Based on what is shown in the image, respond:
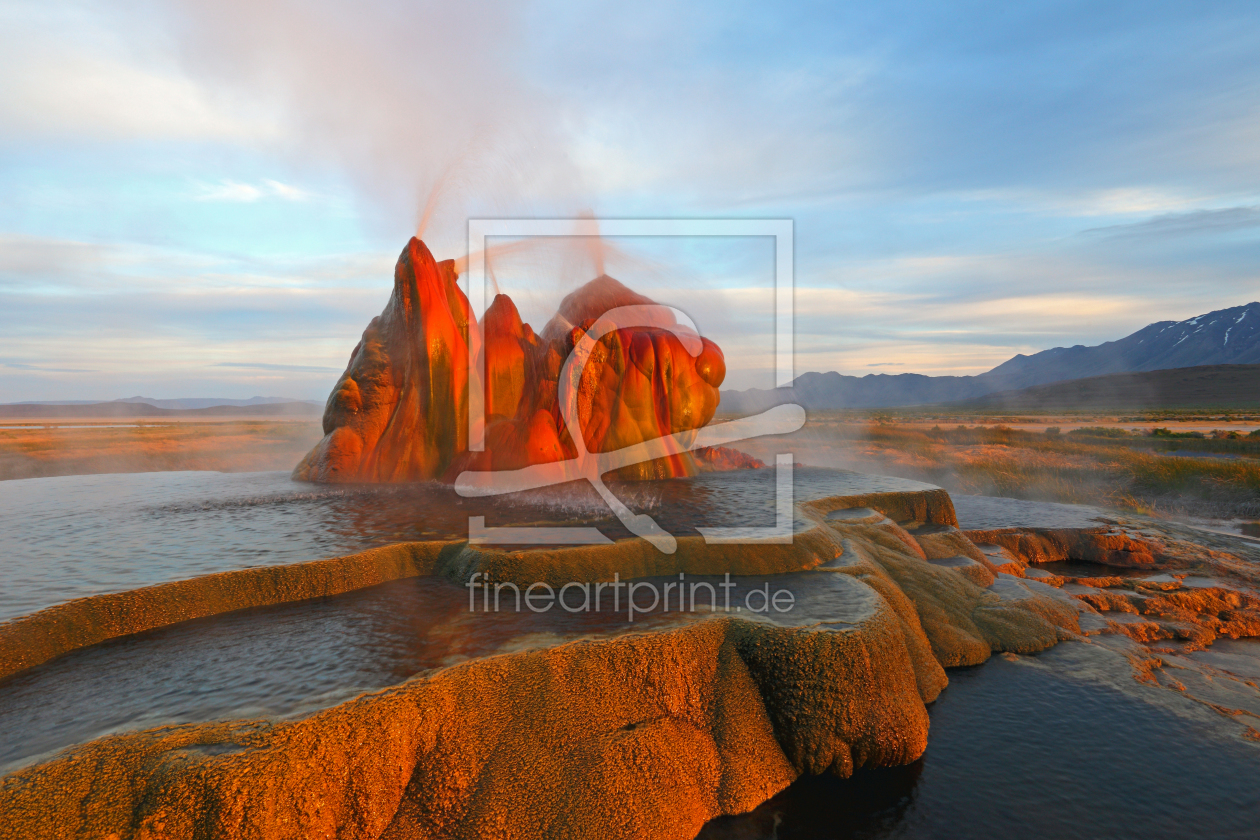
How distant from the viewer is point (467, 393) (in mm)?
20172

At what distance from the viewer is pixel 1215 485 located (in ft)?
76.5

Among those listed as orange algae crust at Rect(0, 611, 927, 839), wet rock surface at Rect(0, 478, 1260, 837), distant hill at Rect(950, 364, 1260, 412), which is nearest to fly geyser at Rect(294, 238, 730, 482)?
wet rock surface at Rect(0, 478, 1260, 837)

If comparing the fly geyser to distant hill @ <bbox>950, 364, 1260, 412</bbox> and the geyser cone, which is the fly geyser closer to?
the geyser cone

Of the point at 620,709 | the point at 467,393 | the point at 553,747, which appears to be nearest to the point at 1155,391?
the point at 467,393

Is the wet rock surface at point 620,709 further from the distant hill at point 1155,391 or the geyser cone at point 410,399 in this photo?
the distant hill at point 1155,391

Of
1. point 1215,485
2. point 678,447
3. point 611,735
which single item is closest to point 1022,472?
point 1215,485

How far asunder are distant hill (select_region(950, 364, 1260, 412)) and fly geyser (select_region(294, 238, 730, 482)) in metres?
136

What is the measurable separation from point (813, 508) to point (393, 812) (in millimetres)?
11117

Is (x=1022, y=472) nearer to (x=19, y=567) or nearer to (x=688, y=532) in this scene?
(x=688, y=532)

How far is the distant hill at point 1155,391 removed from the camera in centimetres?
12375

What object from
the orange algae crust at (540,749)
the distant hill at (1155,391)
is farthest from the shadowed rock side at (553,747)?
the distant hill at (1155,391)

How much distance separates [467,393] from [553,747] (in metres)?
15.7

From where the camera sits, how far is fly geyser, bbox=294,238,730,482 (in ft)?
63.8

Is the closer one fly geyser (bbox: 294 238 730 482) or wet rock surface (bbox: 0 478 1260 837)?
wet rock surface (bbox: 0 478 1260 837)
